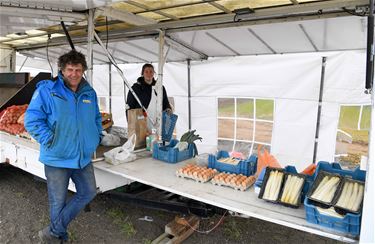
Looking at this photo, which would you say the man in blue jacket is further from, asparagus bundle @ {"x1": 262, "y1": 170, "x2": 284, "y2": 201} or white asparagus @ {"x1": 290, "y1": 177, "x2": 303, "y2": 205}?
white asparagus @ {"x1": 290, "y1": 177, "x2": 303, "y2": 205}

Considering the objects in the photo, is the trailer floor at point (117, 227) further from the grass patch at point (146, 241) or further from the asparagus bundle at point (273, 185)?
the asparagus bundle at point (273, 185)

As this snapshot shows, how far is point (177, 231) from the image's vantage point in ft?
10.1

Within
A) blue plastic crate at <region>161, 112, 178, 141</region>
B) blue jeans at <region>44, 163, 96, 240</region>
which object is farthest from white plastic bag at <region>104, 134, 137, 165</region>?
blue plastic crate at <region>161, 112, 178, 141</region>

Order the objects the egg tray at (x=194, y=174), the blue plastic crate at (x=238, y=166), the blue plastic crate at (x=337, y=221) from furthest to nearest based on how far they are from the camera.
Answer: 1. the blue plastic crate at (x=238, y=166)
2. the egg tray at (x=194, y=174)
3. the blue plastic crate at (x=337, y=221)

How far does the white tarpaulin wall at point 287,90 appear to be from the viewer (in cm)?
A: 418

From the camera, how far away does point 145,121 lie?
4.00 m

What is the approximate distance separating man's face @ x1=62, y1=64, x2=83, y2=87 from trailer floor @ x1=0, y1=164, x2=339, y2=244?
68.6 inches

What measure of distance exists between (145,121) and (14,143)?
69.7 inches

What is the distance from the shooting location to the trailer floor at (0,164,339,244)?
3.21 metres

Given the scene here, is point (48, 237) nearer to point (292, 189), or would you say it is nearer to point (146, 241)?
point (146, 241)

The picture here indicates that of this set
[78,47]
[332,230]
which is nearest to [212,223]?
[332,230]

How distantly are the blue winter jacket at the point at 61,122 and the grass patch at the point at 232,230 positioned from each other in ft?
5.99

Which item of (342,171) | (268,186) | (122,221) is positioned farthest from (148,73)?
(342,171)

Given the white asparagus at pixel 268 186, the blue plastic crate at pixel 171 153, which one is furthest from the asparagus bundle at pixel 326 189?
A: the blue plastic crate at pixel 171 153
